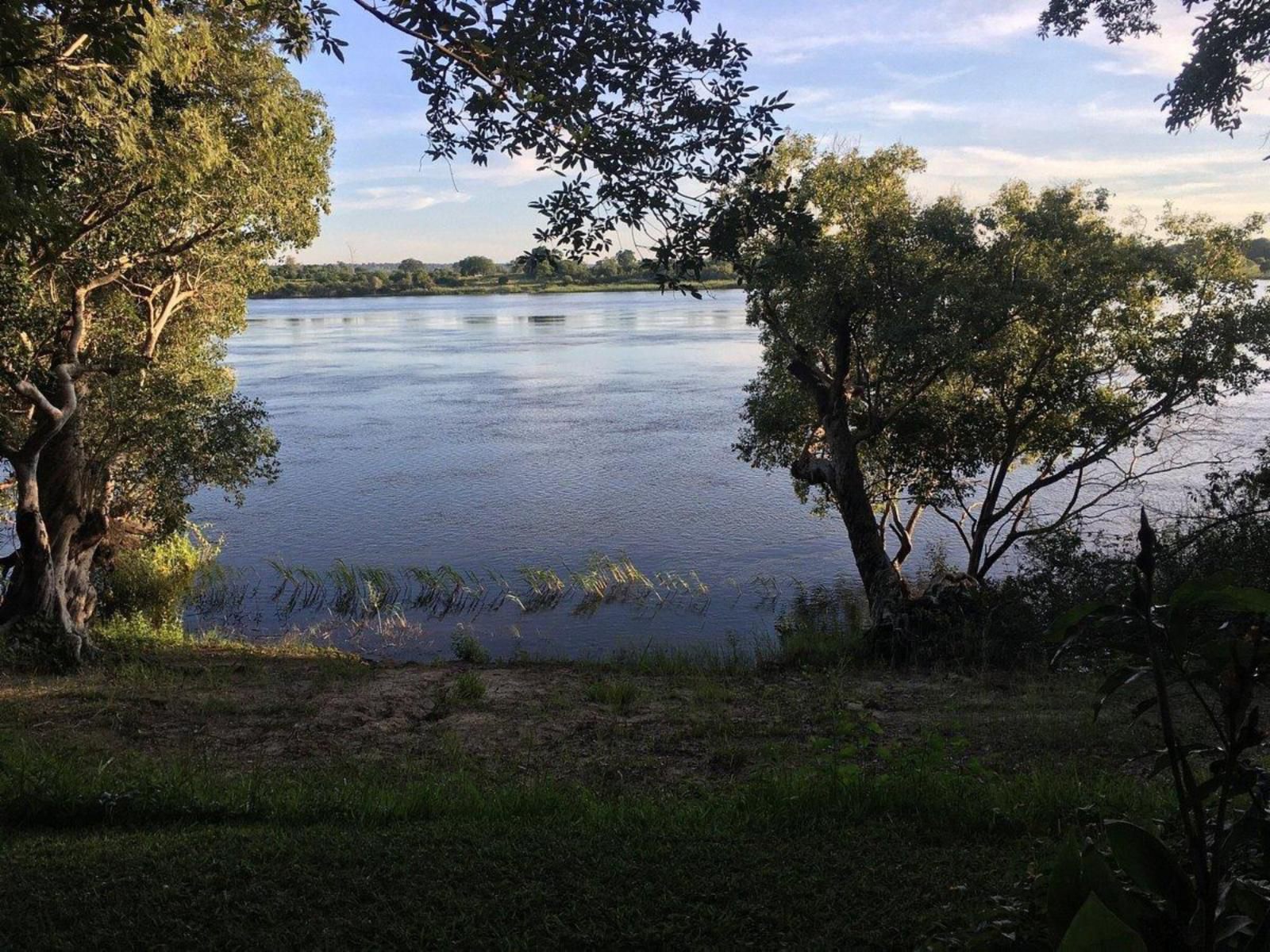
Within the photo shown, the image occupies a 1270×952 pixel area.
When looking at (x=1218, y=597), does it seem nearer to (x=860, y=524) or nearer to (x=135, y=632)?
(x=860, y=524)

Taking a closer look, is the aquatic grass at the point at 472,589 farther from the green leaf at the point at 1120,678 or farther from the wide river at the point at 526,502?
the green leaf at the point at 1120,678

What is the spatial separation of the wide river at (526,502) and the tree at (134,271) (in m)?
3.85

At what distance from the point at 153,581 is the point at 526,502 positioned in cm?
847

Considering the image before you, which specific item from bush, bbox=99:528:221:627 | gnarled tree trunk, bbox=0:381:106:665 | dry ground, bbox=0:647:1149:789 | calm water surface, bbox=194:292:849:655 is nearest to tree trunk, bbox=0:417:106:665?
gnarled tree trunk, bbox=0:381:106:665

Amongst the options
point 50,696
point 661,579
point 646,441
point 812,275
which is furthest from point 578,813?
point 646,441

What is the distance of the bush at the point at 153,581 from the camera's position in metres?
15.5

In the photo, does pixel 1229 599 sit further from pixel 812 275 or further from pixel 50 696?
pixel 812 275

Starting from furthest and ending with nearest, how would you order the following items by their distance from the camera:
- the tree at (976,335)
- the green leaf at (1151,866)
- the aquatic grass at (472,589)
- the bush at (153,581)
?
the aquatic grass at (472,589)
the bush at (153,581)
the tree at (976,335)
the green leaf at (1151,866)

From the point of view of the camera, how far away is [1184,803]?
188cm

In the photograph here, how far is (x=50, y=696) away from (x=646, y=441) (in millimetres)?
20329

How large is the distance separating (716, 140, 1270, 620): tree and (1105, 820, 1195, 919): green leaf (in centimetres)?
1008

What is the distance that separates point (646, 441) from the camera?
2808 centimetres

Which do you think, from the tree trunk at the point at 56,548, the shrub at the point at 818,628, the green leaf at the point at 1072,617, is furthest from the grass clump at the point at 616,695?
the green leaf at the point at 1072,617

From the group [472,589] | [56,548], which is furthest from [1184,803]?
[472,589]
